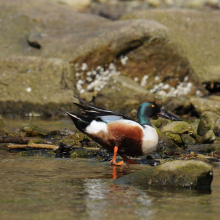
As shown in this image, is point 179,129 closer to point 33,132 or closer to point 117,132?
point 117,132

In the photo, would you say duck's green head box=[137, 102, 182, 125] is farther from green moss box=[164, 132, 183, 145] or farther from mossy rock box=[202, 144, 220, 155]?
mossy rock box=[202, 144, 220, 155]

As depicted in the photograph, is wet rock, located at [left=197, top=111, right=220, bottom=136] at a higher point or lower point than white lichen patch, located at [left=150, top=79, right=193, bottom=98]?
lower

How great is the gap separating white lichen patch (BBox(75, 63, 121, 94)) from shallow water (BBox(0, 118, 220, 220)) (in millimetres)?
8787

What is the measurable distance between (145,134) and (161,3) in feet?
81.2

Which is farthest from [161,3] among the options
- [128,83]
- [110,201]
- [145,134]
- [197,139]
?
[110,201]

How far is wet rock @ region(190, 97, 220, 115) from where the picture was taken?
13.2 meters

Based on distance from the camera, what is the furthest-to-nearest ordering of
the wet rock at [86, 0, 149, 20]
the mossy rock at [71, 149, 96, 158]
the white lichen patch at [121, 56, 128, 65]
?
the wet rock at [86, 0, 149, 20] < the white lichen patch at [121, 56, 128, 65] < the mossy rock at [71, 149, 96, 158]

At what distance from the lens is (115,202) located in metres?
4.20

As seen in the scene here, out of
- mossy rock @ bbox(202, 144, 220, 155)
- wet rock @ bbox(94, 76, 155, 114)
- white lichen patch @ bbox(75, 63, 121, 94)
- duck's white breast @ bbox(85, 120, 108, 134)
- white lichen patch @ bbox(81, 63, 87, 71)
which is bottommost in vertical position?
mossy rock @ bbox(202, 144, 220, 155)

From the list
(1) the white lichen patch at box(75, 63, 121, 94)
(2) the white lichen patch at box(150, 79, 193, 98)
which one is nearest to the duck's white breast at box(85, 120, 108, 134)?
(1) the white lichen patch at box(75, 63, 121, 94)

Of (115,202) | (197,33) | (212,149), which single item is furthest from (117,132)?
(197,33)

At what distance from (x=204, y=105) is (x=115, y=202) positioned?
9.65 m

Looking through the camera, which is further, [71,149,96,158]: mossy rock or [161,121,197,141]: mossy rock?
Result: [161,121,197,141]: mossy rock

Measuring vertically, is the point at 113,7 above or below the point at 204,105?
above
